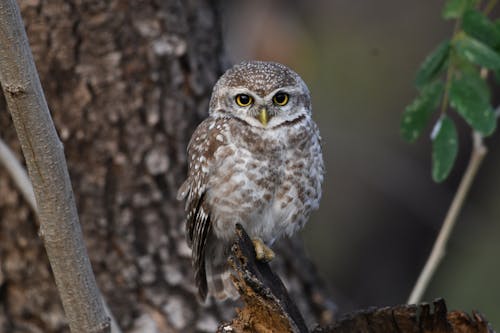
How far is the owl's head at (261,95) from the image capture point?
359 centimetres

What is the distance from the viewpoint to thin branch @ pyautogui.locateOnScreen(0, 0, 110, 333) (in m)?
2.56

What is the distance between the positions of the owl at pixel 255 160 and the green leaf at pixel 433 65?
504 mm

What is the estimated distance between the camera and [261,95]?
3.61 meters

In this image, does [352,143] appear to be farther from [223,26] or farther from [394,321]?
[394,321]

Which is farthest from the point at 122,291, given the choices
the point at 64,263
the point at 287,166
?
the point at 64,263

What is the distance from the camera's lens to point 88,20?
429cm

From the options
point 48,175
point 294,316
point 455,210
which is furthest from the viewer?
point 455,210

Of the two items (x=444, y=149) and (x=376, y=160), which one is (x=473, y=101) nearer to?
(x=444, y=149)

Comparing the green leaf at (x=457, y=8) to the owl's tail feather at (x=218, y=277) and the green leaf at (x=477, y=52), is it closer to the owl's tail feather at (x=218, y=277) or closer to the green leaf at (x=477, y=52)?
the green leaf at (x=477, y=52)

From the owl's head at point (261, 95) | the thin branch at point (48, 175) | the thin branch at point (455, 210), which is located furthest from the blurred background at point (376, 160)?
the thin branch at point (48, 175)

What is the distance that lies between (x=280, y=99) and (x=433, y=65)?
25.8 inches

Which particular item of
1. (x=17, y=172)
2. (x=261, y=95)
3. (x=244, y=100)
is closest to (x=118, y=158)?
(x=17, y=172)

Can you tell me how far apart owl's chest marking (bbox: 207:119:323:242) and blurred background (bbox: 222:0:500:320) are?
2.78 metres

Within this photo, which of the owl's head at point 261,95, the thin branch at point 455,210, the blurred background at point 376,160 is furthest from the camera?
the blurred background at point 376,160
